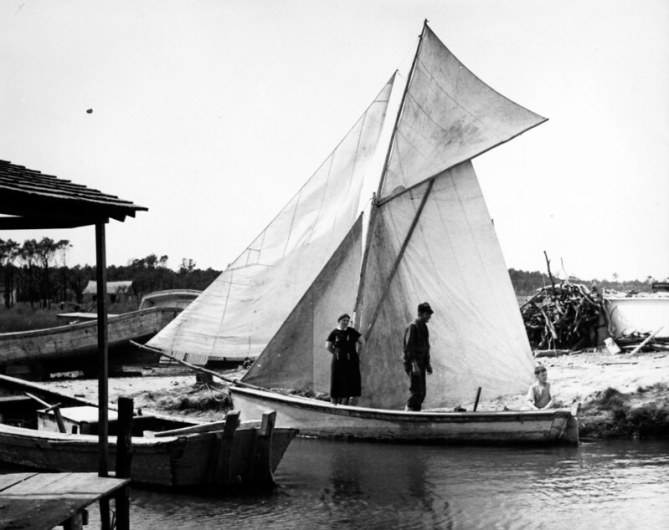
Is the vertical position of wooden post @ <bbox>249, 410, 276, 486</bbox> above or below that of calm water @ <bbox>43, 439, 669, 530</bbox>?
above

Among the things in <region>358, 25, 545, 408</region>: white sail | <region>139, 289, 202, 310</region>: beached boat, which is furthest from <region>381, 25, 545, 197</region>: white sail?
<region>139, 289, 202, 310</region>: beached boat

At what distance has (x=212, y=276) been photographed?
216 feet

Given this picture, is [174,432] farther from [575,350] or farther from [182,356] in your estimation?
[575,350]

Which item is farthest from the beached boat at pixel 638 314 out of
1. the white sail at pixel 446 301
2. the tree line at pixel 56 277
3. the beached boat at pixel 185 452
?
the tree line at pixel 56 277

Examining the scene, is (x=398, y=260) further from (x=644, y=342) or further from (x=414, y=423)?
(x=644, y=342)

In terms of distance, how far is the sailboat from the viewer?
15.9m

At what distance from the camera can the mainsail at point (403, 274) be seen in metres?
15.9

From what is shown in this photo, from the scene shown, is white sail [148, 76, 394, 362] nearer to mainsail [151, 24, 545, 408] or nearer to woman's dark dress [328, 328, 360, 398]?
mainsail [151, 24, 545, 408]

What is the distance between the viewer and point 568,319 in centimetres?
2462

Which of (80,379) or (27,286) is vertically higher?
(27,286)

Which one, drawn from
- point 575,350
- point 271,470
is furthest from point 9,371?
point 575,350

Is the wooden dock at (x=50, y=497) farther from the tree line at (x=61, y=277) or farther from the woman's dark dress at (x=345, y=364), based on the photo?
the tree line at (x=61, y=277)

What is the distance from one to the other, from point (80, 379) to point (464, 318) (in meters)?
13.1

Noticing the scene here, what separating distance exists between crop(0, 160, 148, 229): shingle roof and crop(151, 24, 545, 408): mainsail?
315 inches
